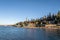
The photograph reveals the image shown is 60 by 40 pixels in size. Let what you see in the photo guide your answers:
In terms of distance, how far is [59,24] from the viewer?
642ft

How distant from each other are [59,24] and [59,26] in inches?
258

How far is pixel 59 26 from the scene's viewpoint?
622ft
